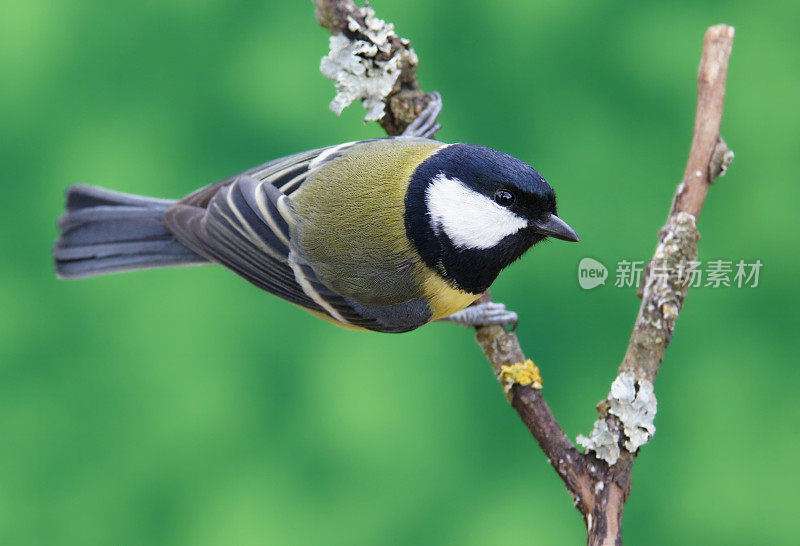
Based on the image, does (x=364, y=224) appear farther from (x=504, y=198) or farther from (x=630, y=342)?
(x=630, y=342)

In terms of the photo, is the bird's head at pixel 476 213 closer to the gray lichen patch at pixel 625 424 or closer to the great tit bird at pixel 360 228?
the great tit bird at pixel 360 228

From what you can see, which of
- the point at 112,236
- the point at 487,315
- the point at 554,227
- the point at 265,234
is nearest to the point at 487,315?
the point at 487,315

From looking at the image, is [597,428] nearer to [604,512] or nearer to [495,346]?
[604,512]

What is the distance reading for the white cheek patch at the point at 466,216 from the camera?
1015mm

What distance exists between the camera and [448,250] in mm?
1067

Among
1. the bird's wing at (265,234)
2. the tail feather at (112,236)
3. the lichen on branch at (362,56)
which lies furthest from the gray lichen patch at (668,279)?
the tail feather at (112,236)

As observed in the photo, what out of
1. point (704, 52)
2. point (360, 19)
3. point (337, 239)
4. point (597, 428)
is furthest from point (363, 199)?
point (704, 52)

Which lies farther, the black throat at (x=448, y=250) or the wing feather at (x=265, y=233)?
the wing feather at (x=265, y=233)

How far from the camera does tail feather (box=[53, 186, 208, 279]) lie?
1.35m

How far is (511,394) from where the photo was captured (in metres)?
1.15

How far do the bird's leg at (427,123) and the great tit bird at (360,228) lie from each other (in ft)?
0.36

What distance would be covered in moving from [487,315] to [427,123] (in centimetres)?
35

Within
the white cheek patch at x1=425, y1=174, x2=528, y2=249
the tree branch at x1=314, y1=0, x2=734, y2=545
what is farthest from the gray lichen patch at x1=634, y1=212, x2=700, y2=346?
the white cheek patch at x1=425, y1=174, x2=528, y2=249

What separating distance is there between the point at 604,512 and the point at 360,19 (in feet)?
2.76
